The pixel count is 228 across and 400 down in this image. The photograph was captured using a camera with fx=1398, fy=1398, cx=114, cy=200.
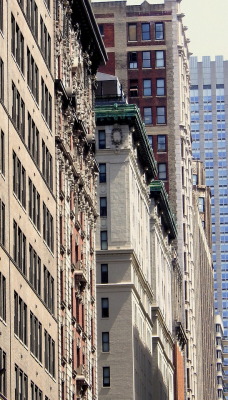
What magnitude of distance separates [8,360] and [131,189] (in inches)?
3014

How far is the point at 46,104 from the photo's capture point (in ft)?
282

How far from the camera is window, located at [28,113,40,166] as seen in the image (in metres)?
78.3

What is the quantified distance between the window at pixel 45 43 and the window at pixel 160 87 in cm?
11038

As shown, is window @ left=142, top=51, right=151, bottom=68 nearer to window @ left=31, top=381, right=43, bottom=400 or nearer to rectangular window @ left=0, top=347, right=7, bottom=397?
window @ left=31, top=381, right=43, bottom=400

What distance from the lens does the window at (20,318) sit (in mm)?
70375

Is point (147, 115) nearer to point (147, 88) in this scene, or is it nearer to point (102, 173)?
point (147, 88)

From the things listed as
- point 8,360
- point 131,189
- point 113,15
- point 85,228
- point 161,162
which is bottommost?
point 8,360

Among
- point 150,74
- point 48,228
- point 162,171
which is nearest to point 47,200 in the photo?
point 48,228

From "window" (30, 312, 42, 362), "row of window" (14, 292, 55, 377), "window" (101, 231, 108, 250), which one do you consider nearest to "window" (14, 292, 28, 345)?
"row of window" (14, 292, 55, 377)

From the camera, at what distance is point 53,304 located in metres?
85.4

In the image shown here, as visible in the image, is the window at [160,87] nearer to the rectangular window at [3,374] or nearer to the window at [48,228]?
the window at [48,228]

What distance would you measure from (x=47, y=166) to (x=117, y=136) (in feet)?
189

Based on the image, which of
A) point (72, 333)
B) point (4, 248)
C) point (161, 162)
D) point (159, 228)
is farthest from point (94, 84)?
point (161, 162)

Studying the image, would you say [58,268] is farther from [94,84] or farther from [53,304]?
[94,84]
